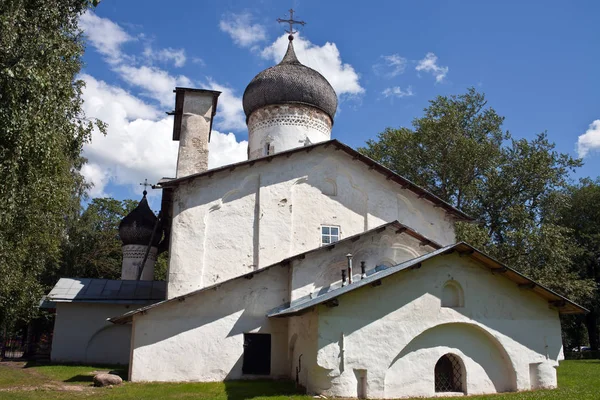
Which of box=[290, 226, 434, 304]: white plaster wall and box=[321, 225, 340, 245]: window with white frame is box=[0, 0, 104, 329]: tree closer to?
box=[290, 226, 434, 304]: white plaster wall

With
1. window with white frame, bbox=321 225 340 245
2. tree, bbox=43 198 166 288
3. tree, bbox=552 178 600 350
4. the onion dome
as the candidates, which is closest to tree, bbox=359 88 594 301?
tree, bbox=552 178 600 350

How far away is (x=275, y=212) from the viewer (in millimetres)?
13633

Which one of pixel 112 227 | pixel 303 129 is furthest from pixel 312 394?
pixel 112 227

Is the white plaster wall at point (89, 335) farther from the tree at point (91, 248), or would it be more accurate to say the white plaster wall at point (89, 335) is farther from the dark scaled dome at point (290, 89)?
the tree at point (91, 248)

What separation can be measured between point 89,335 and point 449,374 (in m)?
12.3

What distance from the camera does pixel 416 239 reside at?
41.1ft

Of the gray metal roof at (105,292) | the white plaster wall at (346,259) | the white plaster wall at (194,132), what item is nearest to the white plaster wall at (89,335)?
the gray metal roof at (105,292)

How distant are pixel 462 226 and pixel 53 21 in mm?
15984

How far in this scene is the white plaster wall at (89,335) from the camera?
16.2m

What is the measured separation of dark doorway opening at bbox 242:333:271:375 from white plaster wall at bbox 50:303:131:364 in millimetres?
7123

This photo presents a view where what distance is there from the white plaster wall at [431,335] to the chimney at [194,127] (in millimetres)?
8618

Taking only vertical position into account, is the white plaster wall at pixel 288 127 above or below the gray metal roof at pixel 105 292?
above

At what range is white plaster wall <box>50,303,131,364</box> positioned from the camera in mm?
16172

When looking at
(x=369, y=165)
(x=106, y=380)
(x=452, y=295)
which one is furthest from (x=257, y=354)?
(x=369, y=165)
